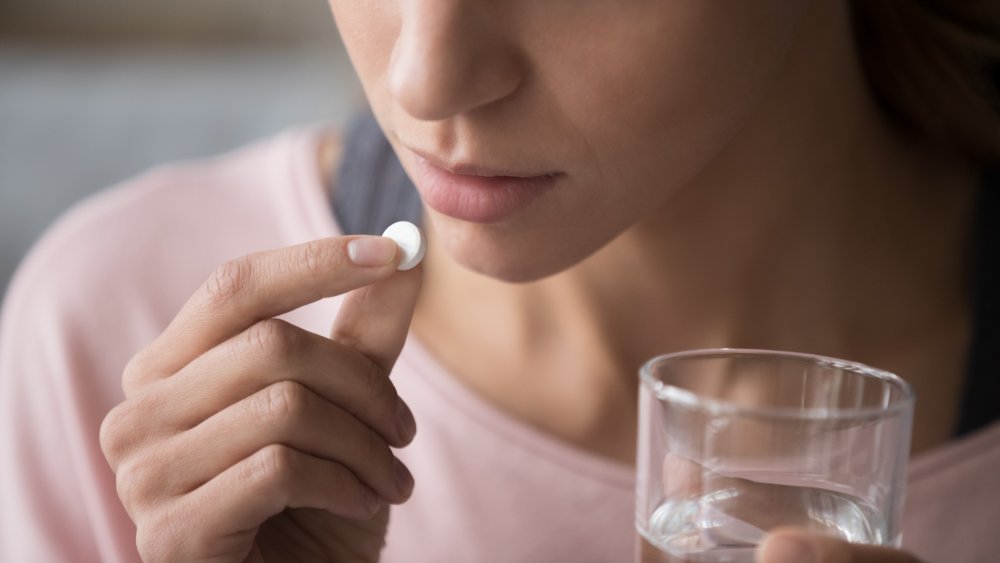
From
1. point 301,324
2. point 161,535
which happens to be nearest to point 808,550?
point 161,535

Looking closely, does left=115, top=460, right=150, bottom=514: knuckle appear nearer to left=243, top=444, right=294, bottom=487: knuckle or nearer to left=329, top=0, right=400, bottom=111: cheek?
left=243, top=444, right=294, bottom=487: knuckle

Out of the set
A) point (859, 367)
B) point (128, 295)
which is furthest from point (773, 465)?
point (128, 295)

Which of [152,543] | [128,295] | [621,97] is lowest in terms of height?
[152,543]

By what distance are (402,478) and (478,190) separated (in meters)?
0.21

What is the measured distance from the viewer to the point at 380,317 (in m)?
0.76

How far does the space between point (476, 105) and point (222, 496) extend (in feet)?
1.02

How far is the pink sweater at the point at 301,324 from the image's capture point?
1.06 meters

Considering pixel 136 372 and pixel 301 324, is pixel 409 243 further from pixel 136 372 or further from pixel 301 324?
pixel 301 324

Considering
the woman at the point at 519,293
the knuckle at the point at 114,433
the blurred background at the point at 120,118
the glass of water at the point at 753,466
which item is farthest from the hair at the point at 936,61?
the knuckle at the point at 114,433

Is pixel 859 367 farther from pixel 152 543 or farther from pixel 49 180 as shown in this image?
pixel 49 180

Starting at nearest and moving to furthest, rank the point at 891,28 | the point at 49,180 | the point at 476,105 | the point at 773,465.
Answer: the point at 773,465 < the point at 476,105 < the point at 891,28 < the point at 49,180

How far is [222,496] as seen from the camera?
74cm

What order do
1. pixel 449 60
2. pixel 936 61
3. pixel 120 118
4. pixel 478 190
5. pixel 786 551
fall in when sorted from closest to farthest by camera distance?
pixel 786 551 < pixel 449 60 < pixel 478 190 < pixel 936 61 < pixel 120 118

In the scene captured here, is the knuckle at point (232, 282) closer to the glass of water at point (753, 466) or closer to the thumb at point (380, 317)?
the thumb at point (380, 317)
